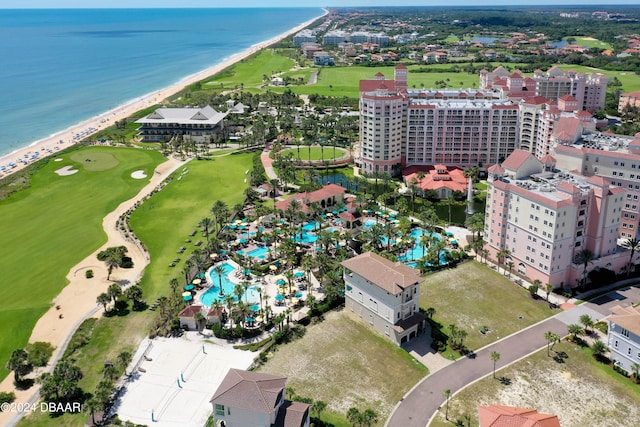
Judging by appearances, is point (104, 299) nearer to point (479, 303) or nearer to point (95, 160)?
point (479, 303)

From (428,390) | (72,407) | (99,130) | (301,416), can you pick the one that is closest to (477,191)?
(428,390)

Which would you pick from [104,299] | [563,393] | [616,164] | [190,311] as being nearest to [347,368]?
[190,311]

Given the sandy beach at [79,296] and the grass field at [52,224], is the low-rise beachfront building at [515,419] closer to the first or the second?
the sandy beach at [79,296]

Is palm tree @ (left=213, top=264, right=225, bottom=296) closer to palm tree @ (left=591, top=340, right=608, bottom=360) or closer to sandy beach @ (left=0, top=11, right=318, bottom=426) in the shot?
sandy beach @ (left=0, top=11, right=318, bottom=426)

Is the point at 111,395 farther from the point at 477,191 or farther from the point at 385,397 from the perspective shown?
the point at 477,191

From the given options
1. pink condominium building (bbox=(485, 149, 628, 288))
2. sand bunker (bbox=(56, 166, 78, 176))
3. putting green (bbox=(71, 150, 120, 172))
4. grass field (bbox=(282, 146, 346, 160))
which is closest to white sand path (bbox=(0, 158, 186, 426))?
sand bunker (bbox=(56, 166, 78, 176))

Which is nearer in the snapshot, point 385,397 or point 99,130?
point 385,397

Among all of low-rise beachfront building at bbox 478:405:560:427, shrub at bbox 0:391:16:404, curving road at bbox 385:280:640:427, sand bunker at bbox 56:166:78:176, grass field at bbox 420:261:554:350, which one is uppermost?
low-rise beachfront building at bbox 478:405:560:427
